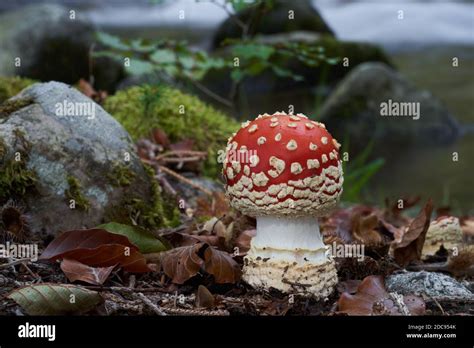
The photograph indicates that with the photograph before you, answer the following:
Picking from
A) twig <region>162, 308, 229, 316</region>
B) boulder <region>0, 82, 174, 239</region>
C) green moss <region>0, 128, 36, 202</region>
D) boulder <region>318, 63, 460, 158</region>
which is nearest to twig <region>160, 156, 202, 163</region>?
boulder <region>0, 82, 174, 239</region>

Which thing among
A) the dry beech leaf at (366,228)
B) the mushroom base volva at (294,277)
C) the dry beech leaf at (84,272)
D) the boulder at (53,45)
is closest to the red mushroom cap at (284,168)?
the mushroom base volva at (294,277)

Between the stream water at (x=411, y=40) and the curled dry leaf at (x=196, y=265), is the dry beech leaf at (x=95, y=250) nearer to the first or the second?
the curled dry leaf at (x=196, y=265)

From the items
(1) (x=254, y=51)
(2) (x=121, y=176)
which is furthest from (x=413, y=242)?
(1) (x=254, y=51)

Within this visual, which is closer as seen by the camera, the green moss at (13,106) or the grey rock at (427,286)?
the grey rock at (427,286)

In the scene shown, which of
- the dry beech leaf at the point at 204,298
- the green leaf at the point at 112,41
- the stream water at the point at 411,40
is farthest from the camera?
the stream water at the point at 411,40

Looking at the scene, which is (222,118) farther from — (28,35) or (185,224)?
(28,35)

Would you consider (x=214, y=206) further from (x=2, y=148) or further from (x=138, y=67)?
(x=138, y=67)

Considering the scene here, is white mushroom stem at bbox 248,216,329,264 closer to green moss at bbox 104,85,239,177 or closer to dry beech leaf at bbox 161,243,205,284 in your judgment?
dry beech leaf at bbox 161,243,205,284
